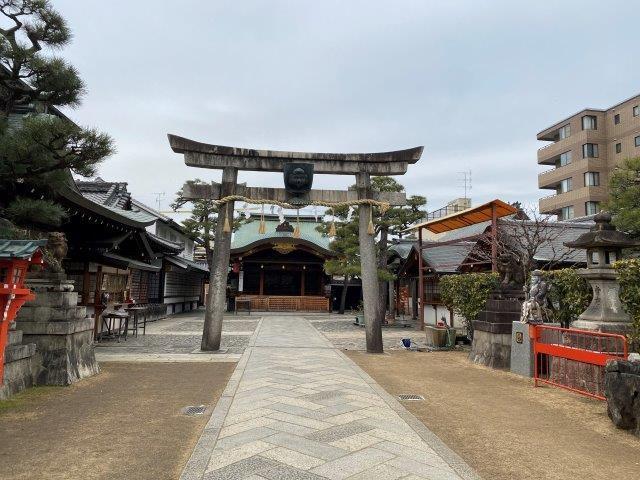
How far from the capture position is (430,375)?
8.80 meters

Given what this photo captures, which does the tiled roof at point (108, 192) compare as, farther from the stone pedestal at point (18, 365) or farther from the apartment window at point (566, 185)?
the apartment window at point (566, 185)

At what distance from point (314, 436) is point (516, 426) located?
8.50ft

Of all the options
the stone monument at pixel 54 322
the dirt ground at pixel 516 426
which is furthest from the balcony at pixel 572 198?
the stone monument at pixel 54 322

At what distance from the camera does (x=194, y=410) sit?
5973 millimetres

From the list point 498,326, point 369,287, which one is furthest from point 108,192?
point 498,326

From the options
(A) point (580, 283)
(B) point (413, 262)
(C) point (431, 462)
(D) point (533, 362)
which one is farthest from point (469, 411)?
(B) point (413, 262)

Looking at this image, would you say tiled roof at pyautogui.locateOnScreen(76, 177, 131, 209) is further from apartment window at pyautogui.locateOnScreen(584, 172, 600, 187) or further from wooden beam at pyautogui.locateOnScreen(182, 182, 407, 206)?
apartment window at pyautogui.locateOnScreen(584, 172, 600, 187)

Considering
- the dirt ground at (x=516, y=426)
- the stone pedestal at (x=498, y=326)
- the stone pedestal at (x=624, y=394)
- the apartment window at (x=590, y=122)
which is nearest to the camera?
the dirt ground at (x=516, y=426)

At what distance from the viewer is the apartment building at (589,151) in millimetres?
34344

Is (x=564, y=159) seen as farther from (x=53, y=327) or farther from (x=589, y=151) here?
(x=53, y=327)

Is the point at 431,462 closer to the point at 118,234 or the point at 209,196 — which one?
the point at 209,196

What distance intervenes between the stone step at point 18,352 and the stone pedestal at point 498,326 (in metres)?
8.68

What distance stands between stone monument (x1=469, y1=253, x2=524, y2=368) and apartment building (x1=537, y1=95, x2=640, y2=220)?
2853 cm

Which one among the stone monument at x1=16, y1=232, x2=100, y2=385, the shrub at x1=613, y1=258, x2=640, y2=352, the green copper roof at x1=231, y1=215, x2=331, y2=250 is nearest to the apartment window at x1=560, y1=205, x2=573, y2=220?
the green copper roof at x1=231, y1=215, x2=331, y2=250
